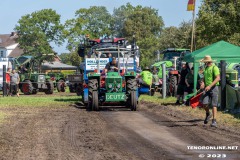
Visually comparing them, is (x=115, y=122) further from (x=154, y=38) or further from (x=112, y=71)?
(x=154, y=38)

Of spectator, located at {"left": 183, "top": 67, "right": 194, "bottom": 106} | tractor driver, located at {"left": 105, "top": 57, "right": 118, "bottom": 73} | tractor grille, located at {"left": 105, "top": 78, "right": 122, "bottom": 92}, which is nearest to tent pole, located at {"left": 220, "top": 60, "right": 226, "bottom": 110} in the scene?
spectator, located at {"left": 183, "top": 67, "right": 194, "bottom": 106}

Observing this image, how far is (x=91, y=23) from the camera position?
8706cm

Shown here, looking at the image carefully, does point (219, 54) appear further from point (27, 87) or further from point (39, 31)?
point (39, 31)

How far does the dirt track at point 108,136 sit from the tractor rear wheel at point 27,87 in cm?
1737

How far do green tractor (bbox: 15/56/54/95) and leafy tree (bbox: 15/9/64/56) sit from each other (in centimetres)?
4885

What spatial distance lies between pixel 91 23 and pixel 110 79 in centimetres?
6811

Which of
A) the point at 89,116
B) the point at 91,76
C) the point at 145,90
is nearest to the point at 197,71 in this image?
the point at 145,90

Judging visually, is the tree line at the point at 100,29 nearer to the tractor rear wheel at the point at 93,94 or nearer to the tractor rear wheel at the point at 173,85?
the tractor rear wheel at the point at 173,85

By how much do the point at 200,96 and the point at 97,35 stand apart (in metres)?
72.8

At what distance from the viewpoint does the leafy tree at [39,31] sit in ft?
289

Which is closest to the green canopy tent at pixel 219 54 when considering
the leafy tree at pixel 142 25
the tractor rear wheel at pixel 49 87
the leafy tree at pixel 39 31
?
the tractor rear wheel at pixel 49 87

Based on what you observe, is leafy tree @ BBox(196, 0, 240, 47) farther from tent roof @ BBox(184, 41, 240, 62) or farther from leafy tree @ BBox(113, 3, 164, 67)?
leafy tree @ BBox(113, 3, 164, 67)

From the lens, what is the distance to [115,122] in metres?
15.3

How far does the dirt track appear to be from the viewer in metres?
9.55
